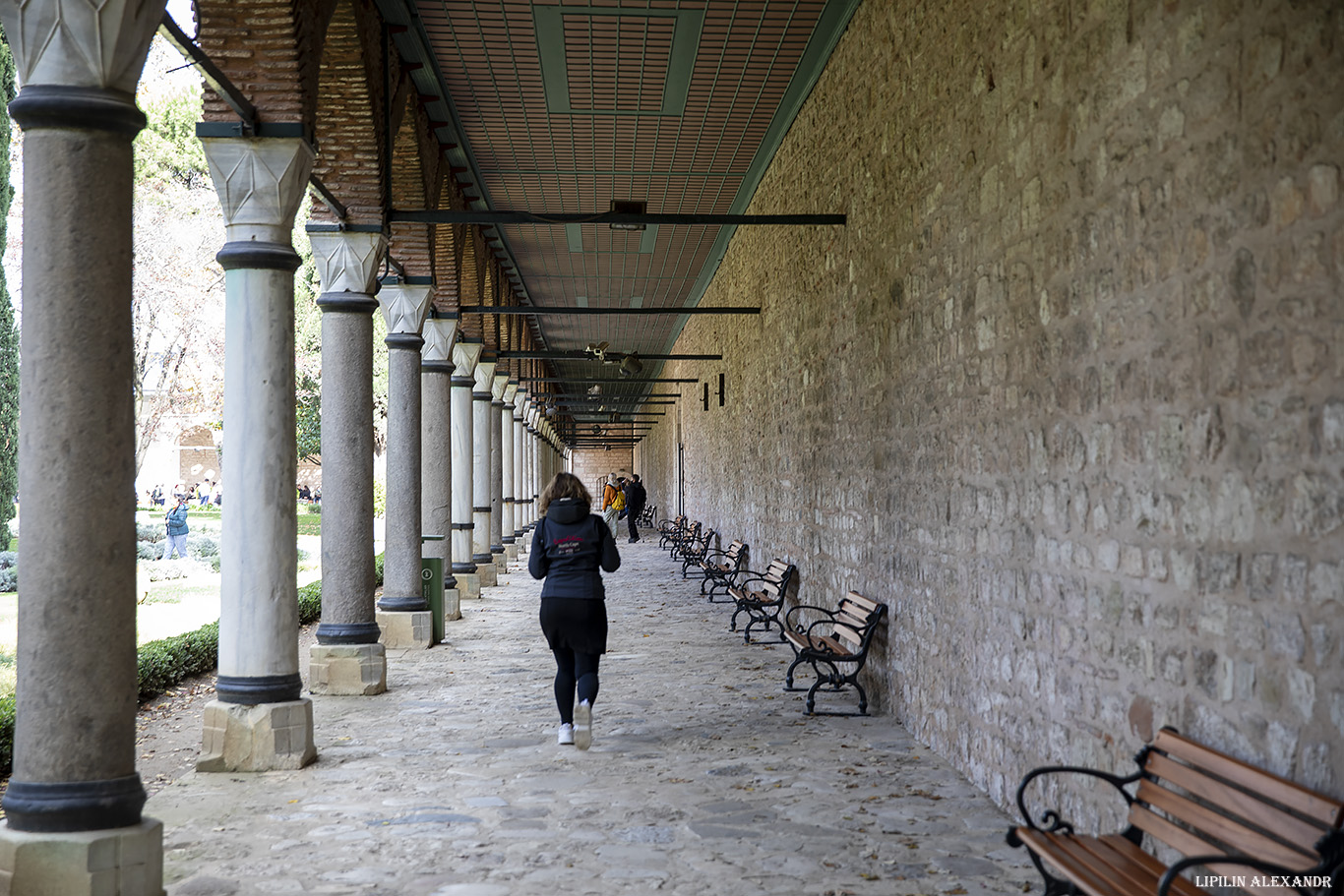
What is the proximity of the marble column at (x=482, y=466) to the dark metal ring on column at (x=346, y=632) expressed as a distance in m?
8.03

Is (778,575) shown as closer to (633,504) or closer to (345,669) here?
(345,669)

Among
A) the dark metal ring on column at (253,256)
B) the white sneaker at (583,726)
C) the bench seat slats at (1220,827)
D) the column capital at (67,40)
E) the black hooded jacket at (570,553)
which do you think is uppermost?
the column capital at (67,40)

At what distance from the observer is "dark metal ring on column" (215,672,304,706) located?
5793 mm

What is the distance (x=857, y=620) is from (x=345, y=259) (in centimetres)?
434

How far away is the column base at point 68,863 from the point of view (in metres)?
3.62

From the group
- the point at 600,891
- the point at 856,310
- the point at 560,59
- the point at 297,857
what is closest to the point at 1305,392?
the point at 600,891

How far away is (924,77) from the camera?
6133mm

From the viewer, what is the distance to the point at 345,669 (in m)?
7.79

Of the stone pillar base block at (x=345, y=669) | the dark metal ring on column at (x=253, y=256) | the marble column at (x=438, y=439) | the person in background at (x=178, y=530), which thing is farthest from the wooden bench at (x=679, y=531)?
the dark metal ring on column at (x=253, y=256)

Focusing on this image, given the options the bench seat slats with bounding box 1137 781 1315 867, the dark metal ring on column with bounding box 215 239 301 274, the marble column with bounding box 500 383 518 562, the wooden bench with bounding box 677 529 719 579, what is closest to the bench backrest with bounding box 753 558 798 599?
the wooden bench with bounding box 677 529 719 579

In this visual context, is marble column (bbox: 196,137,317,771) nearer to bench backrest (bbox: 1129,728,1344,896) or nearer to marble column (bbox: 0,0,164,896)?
marble column (bbox: 0,0,164,896)

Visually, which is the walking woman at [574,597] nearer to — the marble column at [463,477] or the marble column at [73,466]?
the marble column at [73,466]

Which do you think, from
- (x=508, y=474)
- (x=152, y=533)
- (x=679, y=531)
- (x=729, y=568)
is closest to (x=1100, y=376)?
(x=729, y=568)

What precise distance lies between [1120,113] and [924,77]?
8.28 feet
